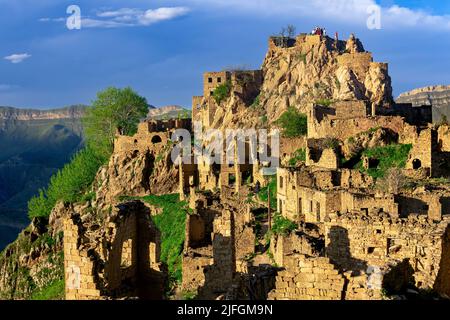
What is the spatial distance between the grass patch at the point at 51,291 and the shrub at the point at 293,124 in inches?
866

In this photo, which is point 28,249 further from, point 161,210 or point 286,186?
point 286,186

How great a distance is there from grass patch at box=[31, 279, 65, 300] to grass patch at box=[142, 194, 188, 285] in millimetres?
6762

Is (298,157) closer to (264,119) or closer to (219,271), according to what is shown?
(264,119)

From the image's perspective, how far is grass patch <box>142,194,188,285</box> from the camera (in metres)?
38.0

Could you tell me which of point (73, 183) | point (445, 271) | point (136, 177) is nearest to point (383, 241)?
point (445, 271)

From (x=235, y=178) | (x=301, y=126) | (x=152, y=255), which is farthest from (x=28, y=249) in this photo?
(x=152, y=255)

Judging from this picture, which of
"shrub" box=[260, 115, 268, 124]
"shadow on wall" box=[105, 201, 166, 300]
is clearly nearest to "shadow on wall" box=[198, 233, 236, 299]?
"shadow on wall" box=[105, 201, 166, 300]

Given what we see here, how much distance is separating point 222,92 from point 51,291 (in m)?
35.7

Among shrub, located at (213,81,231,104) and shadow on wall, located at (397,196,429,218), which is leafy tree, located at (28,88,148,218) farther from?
shadow on wall, located at (397,196,429,218)

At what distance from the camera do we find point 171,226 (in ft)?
156

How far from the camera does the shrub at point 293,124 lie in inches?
2163

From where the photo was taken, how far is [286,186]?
1544 inches
